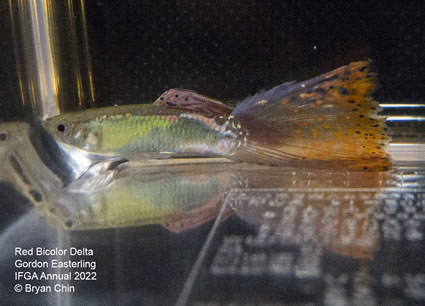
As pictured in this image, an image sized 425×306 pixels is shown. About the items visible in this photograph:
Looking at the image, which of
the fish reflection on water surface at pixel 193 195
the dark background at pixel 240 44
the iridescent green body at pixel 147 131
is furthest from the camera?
the dark background at pixel 240 44

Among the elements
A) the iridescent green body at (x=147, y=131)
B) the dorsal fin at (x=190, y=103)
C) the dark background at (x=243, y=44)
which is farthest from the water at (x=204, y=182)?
the dorsal fin at (x=190, y=103)

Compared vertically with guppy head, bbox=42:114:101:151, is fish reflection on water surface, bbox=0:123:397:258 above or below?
below

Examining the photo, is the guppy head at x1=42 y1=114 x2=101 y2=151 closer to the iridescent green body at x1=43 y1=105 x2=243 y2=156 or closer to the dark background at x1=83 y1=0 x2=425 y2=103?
the iridescent green body at x1=43 y1=105 x2=243 y2=156

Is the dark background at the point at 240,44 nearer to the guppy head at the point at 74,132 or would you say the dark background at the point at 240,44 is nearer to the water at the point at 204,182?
the water at the point at 204,182

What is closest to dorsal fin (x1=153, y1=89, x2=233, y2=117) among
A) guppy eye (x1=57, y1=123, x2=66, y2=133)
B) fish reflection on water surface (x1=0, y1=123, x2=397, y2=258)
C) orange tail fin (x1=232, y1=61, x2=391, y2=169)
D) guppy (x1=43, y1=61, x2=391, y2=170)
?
guppy (x1=43, y1=61, x2=391, y2=170)

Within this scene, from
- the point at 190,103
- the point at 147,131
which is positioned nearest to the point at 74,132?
the point at 147,131

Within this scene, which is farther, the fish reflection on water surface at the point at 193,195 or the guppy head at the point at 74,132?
the guppy head at the point at 74,132

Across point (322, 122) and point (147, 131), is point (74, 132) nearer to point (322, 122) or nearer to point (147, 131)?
point (147, 131)
